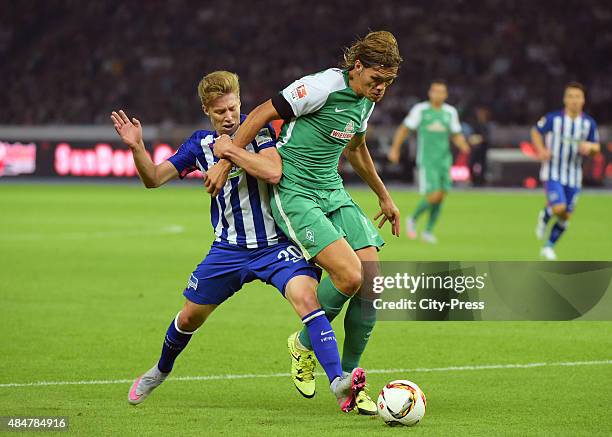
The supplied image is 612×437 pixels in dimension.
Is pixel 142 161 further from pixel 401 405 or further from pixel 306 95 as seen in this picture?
pixel 401 405

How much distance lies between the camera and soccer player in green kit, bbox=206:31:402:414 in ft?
19.4

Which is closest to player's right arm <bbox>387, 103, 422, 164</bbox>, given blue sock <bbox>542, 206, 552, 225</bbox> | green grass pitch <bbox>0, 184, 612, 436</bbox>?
green grass pitch <bbox>0, 184, 612, 436</bbox>

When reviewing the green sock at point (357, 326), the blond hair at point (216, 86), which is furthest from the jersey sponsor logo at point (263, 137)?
the green sock at point (357, 326)

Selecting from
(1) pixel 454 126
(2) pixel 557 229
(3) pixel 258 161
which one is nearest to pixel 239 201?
(3) pixel 258 161

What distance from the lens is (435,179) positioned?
17.0m

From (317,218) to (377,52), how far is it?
86 cm

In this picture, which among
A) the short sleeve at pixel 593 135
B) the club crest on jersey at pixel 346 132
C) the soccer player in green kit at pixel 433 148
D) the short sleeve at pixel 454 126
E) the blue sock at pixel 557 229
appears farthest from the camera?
the short sleeve at pixel 454 126

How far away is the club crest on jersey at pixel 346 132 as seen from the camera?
6.14 metres

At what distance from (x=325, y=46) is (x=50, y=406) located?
29180mm

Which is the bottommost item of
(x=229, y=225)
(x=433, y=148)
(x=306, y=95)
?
(x=433, y=148)

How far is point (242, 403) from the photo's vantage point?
20.6ft

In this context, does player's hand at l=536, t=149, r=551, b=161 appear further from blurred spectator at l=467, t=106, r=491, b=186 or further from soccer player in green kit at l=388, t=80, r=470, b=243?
blurred spectator at l=467, t=106, r=491, b=186

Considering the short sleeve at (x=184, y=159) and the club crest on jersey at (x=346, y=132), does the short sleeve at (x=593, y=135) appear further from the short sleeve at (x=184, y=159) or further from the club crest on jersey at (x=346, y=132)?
the short sleeve at (x=184, y=159)

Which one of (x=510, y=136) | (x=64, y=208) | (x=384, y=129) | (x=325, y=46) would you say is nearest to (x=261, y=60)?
(x=325, y=46)
